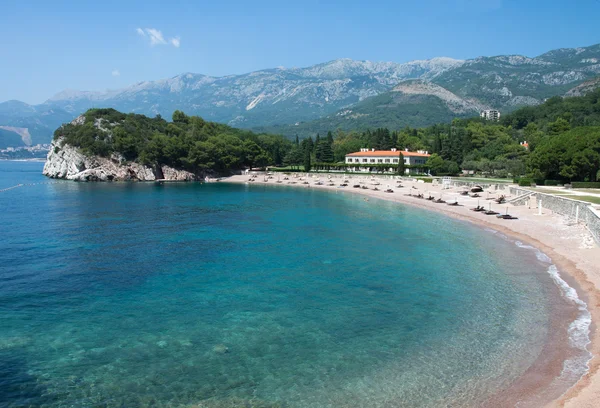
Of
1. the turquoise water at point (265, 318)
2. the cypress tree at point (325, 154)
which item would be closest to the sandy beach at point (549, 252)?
the turquoise water at point (265, 318)

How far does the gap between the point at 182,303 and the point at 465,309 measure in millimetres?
11989

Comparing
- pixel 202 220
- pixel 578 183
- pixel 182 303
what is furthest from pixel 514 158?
pixel 182 303

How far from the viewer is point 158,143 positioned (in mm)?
98500

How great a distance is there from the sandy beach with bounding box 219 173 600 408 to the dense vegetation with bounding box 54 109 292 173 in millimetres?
40556

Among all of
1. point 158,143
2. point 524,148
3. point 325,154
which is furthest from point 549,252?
point 325,154

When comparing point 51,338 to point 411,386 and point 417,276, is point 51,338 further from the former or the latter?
point 417,276

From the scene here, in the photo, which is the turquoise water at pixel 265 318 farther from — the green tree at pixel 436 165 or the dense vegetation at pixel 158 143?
the dense vegetation at pixel 158 143

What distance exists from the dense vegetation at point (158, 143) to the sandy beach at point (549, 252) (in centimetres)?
4056

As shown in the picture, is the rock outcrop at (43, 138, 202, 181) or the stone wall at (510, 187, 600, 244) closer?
the stone wall at (510, 187, 600, 244)

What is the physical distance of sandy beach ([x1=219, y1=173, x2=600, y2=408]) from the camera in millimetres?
11234

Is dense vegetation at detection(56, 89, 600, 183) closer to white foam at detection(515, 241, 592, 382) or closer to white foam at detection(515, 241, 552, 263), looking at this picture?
white foam at detection(515, 241, 552, 263)

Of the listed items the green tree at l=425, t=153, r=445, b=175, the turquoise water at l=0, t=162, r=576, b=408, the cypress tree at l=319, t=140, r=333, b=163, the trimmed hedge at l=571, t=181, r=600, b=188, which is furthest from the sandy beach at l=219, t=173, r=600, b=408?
the cypress tree at l=319, t=140, r=333, b=163

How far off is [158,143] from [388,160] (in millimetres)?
55522

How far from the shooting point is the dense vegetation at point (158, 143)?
323ft
